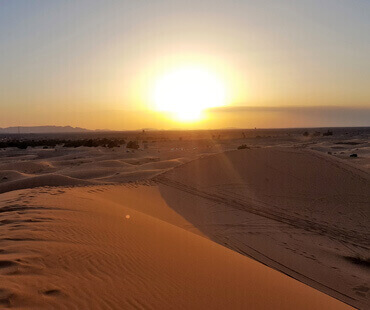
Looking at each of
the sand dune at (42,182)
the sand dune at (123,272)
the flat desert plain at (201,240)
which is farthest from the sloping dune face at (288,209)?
the sand dune at (42,182)

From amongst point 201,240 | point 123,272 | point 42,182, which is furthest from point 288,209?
point 42,182

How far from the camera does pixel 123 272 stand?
5.02 m

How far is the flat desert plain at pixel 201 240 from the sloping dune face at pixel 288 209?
0.04 meters

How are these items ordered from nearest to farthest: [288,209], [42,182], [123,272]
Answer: [123,272] → [288,209] → [42,182]

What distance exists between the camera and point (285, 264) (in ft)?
25.1

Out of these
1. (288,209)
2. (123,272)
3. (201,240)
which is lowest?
(288,209)

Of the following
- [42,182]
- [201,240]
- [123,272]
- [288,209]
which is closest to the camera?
[123,272]

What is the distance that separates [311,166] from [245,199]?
4713 millimetres

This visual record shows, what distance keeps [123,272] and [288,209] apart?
8799 mm

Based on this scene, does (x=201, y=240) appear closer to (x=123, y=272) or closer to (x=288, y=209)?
(x=123, y=272)

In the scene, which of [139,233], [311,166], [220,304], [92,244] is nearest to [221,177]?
[311,166]

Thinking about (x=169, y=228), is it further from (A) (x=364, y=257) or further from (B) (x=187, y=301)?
(A) (x=364, y=257)

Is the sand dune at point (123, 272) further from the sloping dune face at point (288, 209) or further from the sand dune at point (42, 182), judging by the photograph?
the sand dune at point (42, 182)

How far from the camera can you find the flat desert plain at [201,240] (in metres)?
4.50
